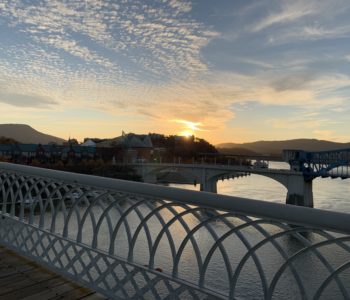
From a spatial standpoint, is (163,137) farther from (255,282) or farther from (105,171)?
(255,282)

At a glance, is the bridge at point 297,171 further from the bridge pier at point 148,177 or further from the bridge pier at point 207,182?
the bridge pier at point 148,177

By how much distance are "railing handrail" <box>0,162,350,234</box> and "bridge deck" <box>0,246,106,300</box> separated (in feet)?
3.37

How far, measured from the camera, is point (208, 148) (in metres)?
123

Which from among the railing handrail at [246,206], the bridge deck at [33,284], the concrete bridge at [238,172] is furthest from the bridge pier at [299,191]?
the railing handrail at [246,206]

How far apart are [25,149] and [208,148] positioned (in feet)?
Answer: 218

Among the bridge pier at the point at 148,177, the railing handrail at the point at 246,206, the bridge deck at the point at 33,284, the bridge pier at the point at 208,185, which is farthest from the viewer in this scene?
the bridge pier at the point at 148,177

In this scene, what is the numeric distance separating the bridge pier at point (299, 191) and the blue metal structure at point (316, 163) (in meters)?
1.07

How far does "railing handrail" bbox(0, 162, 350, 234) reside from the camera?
1.66 metres

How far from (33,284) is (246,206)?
8.25 ft

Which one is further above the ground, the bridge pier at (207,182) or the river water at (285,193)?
the bridge pier at (207,182)

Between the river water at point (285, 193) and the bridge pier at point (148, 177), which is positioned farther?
the bridge pier at point (148, 177)

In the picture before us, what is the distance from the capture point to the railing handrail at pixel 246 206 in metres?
1.66

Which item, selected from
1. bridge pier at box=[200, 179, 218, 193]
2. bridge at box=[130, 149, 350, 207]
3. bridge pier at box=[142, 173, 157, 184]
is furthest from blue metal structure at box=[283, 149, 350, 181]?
bridge pier at box=[142, 173, 157, 184]

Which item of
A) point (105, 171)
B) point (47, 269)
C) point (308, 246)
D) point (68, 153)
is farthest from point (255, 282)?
point (68, 153)
